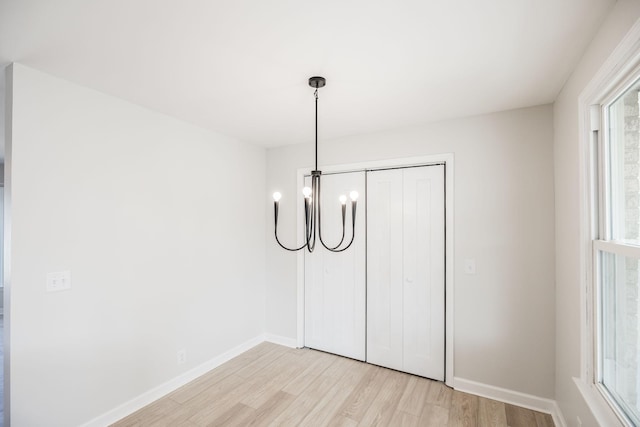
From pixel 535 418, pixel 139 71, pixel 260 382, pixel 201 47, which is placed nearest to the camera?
pixel 201 47

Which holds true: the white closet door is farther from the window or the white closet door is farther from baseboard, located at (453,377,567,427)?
the window

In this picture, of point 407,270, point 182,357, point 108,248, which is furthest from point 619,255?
point 182,357

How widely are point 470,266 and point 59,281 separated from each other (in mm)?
3111

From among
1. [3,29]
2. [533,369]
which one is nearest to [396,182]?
[533,369]

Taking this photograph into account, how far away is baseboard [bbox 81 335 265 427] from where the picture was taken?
88.8 inches

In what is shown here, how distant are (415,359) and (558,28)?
2.75 metres

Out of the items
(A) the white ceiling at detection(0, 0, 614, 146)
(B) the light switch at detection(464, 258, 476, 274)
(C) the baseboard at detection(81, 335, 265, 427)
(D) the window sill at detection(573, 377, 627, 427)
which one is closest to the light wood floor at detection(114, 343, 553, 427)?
(C) the baseboard at detection(81, 335, 265, 427)

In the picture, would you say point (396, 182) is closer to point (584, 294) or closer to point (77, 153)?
point (584, 294)

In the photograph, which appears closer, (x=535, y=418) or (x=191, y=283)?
(x=535, y=418)

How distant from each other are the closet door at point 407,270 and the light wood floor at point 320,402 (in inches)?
9.2

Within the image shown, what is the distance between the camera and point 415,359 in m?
2.98

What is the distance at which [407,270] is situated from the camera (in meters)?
3.04

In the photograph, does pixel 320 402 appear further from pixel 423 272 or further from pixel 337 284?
pixel 423 272

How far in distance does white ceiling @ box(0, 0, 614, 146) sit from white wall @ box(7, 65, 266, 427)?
1.02 ft
